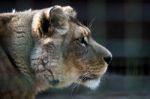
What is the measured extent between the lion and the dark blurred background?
938mm

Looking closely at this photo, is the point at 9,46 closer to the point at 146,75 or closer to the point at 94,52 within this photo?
the point at 94,52

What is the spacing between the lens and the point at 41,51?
8.16 ft

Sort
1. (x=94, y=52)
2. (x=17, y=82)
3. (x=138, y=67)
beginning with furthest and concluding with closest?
(x=138, y=67) < (x=94, y=52) < (x=17, y=82)

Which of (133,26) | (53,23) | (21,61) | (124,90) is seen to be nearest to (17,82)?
(21,61)

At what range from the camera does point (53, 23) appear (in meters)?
2.51

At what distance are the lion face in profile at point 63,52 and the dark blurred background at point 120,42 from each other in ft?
2.91

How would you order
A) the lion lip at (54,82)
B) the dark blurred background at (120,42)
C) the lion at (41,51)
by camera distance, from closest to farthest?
1. the lion at (41,51)
2. the lion lip at (54,82)
3. the dark blurred background at (120,42)

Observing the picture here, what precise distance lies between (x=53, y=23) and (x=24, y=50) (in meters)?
0.15

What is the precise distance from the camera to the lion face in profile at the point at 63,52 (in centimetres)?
248

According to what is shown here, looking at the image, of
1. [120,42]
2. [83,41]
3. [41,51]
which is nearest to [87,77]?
[83,41]

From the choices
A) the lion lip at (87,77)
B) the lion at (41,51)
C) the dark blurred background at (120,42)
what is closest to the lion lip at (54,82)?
the lion at (41,51)

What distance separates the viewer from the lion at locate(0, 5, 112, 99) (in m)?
2.46

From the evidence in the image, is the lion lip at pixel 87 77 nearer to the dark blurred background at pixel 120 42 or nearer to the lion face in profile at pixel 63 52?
the lion face in profile at pixel 63 52

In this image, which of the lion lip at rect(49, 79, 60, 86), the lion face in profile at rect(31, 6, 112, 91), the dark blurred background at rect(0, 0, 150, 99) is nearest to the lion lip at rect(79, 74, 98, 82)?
the lion face in profile at rect(31, 6, 112, 91)
